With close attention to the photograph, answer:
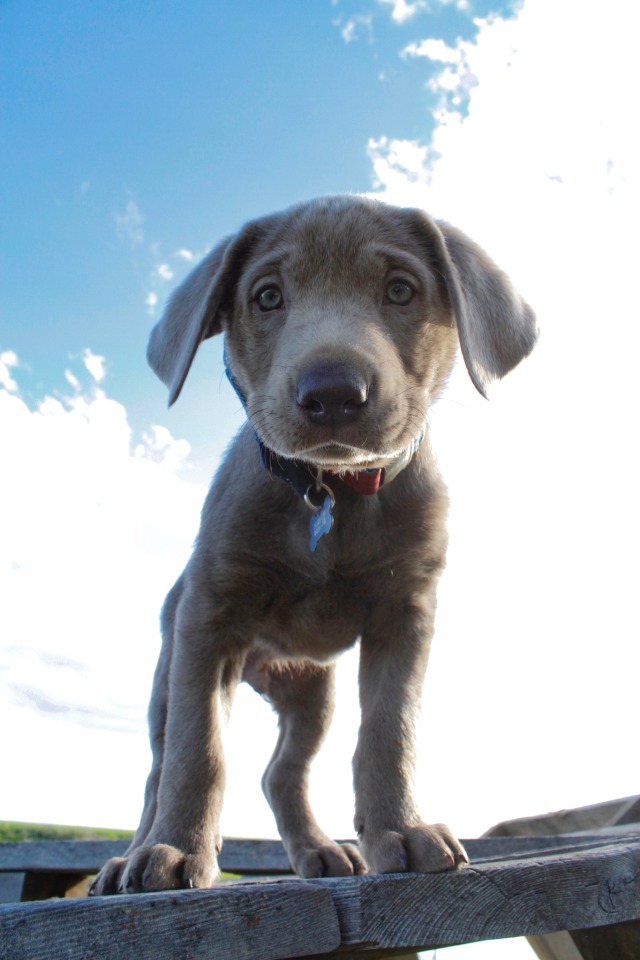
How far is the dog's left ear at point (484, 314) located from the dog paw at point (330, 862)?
175 centimetres

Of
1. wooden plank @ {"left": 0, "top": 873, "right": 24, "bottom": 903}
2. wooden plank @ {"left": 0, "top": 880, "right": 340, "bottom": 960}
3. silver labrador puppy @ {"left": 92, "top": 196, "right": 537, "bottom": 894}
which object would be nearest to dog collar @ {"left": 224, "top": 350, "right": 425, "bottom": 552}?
silver labrador puppy @ {"left": 92, "top": 196, "right": 537, "bottom": 894}

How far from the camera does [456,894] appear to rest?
2064 mm

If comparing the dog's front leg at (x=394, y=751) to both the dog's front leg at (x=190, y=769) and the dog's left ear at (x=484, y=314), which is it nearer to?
the dog's front leg at (x=190, y=769)

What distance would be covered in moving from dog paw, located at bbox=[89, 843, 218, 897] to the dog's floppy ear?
146 centimetres

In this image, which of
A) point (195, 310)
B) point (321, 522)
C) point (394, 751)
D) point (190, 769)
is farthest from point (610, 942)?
point (195, 310)

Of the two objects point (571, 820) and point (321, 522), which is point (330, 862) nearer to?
point (321, 522)

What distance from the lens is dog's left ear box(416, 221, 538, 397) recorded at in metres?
2.89

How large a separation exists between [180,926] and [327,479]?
66.5 inches

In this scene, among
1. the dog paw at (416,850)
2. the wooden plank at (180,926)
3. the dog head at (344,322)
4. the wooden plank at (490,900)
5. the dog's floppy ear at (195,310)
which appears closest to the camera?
the wooden plank at (180,926)

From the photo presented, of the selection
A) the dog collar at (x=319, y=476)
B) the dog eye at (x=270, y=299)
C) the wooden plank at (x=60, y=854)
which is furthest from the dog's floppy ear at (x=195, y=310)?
the wooden plank at (x=60, y=854)

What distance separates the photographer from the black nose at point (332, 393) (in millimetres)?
2424

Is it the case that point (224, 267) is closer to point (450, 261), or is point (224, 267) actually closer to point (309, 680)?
point (450, 261)

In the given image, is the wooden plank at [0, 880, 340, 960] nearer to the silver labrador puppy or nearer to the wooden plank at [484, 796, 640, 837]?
the silver labrador puppy

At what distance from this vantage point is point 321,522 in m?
2.72
